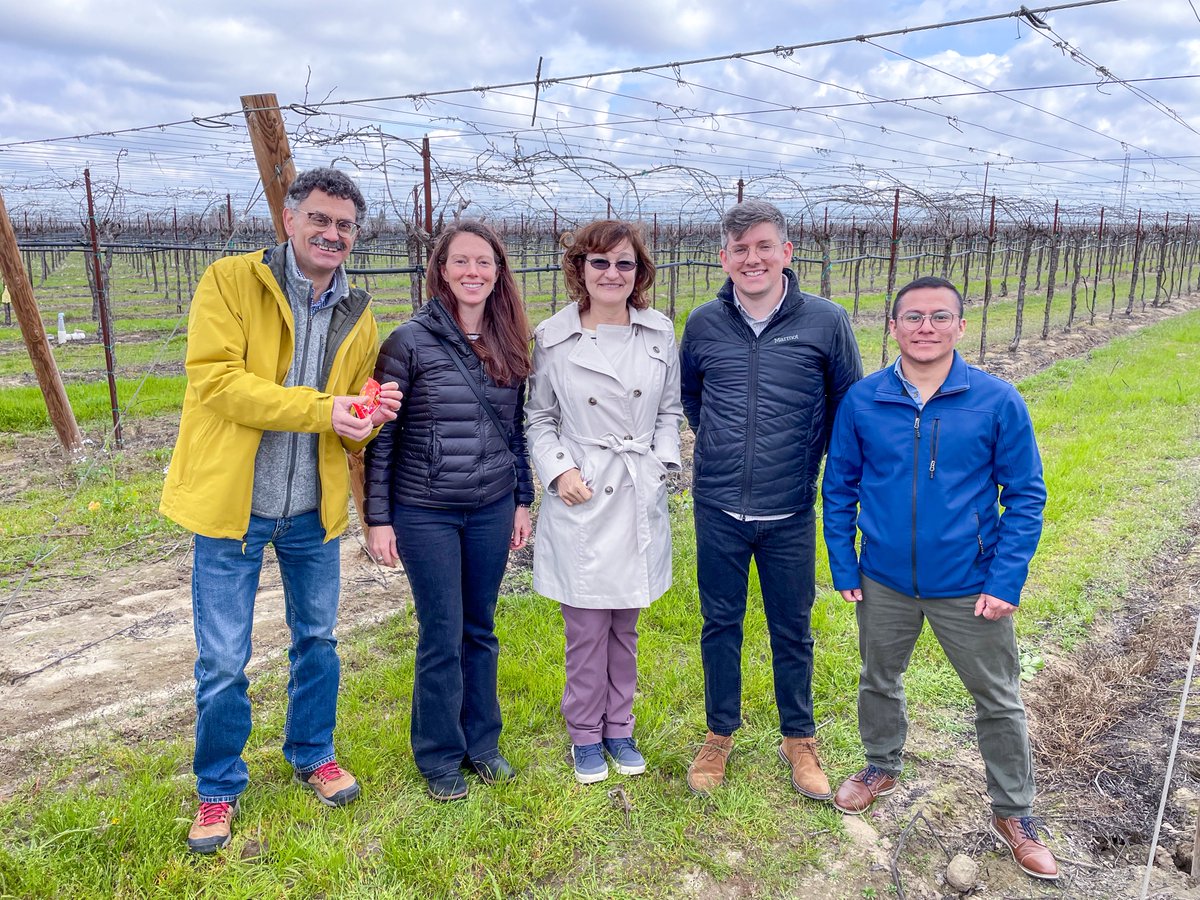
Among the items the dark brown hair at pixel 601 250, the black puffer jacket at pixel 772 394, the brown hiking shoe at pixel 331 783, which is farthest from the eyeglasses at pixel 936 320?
the brown hiking shoe at pixel 331 783

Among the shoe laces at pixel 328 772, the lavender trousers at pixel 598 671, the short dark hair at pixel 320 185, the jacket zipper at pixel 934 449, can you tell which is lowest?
the shoe laces at pixel 328 772

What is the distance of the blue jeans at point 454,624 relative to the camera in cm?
229

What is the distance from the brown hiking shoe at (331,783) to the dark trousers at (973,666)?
162 cm

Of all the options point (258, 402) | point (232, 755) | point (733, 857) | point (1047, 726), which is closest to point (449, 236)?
point (258, 402)

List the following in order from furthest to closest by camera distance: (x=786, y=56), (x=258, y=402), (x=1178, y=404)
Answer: (x=1178, y=404) → (x=786, y=56) → (x=258, y=402)

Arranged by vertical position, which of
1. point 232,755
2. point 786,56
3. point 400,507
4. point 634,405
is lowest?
point 232,755

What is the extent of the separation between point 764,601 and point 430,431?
3.81 ft

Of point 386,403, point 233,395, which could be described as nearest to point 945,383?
point 386,403

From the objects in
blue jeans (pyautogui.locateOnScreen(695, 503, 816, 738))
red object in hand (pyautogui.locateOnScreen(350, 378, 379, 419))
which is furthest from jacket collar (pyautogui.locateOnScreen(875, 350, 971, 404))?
red object in hand (pyautogui.locateOnScreen(350, 378, 379, 419))

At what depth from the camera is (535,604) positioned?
12.6 ft

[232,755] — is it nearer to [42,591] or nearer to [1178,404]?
[42,591]

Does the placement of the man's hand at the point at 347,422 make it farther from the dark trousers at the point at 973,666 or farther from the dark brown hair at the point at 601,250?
the dark trousers at the point at 973,666

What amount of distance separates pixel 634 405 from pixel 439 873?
1420mm

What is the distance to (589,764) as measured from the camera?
2.59 metres
